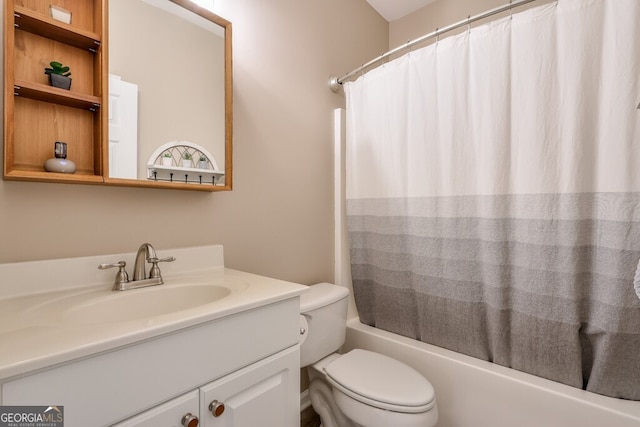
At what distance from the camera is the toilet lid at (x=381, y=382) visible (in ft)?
3.52

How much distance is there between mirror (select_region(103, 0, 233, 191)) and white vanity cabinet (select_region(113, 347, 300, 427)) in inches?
26.5

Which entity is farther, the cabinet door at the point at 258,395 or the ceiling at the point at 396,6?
the ceiling at the point at 396,6

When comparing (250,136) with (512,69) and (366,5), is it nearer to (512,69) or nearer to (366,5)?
(512,69)

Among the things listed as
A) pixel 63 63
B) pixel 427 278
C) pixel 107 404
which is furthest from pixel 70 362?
pixel 427 278

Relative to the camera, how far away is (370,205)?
168 cm

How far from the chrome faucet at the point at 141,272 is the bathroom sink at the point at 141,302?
2 cm

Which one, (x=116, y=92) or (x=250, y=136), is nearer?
(x=116, y=92)

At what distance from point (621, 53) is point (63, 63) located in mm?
1729

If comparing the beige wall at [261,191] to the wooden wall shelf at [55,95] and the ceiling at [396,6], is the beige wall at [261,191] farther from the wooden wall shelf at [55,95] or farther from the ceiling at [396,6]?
the wooden wall shelf at [55,95]

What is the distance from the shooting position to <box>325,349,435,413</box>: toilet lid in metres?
1.07

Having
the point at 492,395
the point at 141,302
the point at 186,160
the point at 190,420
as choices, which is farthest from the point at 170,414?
the point at 492,395

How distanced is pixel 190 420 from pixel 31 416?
293 millimetres

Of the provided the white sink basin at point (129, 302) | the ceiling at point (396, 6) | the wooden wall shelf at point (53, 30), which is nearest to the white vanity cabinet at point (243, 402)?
the white sink basin at point (129, 302)

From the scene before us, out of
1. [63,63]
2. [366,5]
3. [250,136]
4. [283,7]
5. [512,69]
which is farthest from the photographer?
[366,5]
